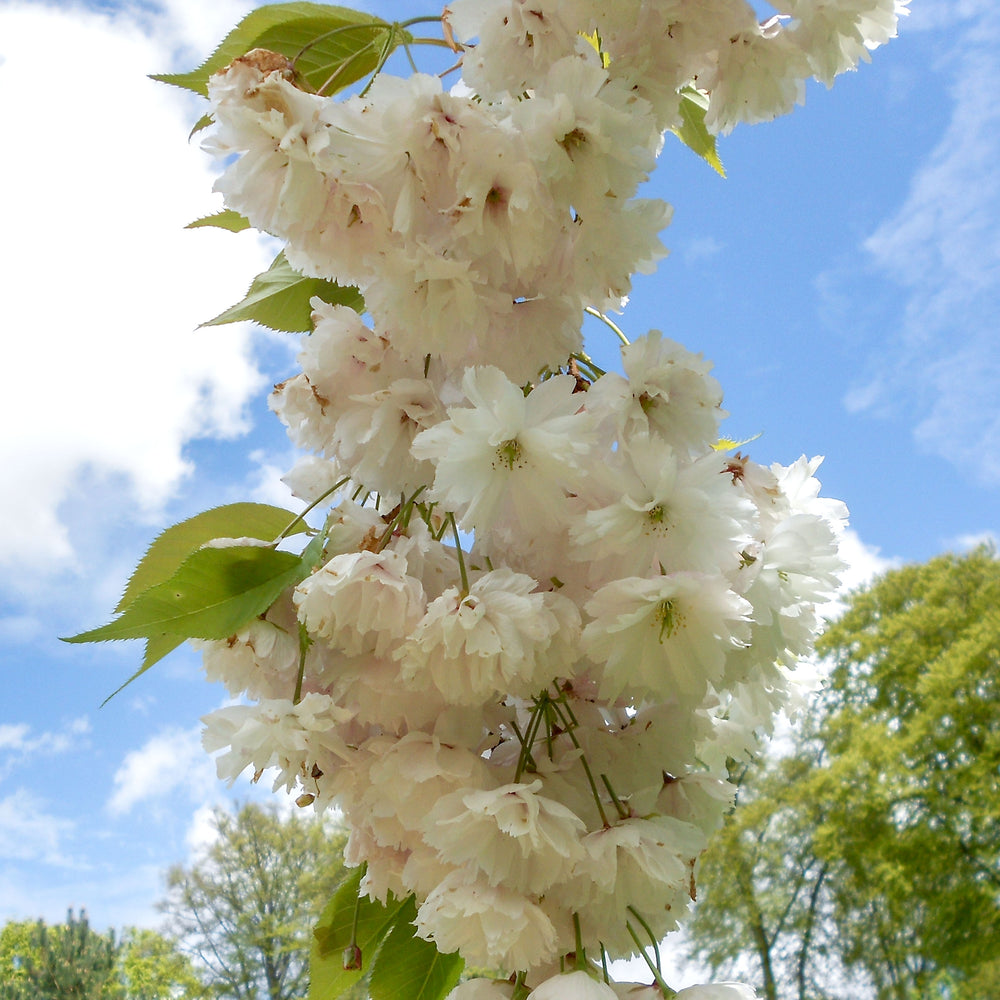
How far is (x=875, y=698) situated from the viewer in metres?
10.3

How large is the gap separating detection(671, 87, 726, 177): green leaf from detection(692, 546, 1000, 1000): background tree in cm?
914

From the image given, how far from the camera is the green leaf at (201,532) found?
0.80 meters

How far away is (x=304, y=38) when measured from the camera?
86cm

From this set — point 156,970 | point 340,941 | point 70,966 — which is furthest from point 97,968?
point 340,941

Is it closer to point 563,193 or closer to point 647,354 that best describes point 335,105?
point 563,193

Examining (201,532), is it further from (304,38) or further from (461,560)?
(304,38)

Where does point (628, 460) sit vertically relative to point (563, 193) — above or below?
below

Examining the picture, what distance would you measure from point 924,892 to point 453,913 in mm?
10190

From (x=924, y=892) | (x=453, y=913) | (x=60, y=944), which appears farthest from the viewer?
(x=60, y=944)

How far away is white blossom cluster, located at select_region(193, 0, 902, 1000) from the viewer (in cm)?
59

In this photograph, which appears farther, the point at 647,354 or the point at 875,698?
the point at 875,698

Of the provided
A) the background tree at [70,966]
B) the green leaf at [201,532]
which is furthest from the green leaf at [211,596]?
the background tree at [70,966]

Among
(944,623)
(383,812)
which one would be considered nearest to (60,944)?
(944,623)

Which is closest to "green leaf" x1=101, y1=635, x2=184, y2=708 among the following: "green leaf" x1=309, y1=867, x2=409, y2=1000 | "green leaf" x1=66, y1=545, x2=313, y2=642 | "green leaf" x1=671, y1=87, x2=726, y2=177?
"green leaf" x1=66, y1=545, x2=313, y2=642
